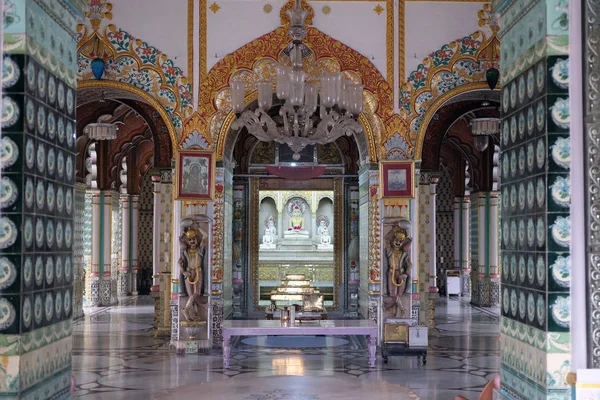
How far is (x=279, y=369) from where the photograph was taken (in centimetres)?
927

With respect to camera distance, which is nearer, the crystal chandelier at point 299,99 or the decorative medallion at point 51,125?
the decorative medallion at point 51,125

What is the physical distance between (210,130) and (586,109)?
6.94 metres

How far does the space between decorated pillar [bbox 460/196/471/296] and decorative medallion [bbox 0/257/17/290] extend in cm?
1642

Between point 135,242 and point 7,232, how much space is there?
16449 mm

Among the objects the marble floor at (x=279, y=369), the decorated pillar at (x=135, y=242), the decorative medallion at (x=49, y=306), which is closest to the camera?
the decorative medallion at (x=49, y=306)

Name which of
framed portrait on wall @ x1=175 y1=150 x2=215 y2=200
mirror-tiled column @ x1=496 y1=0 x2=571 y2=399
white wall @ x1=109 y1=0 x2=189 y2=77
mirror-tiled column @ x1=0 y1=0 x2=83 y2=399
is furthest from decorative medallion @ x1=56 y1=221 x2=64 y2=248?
white wall @ x1=109 y1=0 x2=189 y2=77

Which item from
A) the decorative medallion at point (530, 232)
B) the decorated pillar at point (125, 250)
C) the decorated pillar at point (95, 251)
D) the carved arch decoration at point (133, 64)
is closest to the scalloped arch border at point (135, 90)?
the carved arch decoration at point (133, 64)

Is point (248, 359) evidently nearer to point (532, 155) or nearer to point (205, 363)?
point (205, 363)

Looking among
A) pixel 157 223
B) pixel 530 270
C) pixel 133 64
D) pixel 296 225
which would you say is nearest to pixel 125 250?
pixel 296 225

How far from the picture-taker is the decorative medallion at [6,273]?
3.79m

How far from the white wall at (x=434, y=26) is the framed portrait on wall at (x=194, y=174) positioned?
284 centimetres

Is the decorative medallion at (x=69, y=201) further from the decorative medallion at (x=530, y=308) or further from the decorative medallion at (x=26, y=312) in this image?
the decorative medallion at (x=530, y=308)

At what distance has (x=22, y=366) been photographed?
151 inches

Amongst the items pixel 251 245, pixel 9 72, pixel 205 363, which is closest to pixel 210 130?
pixel 205 363
